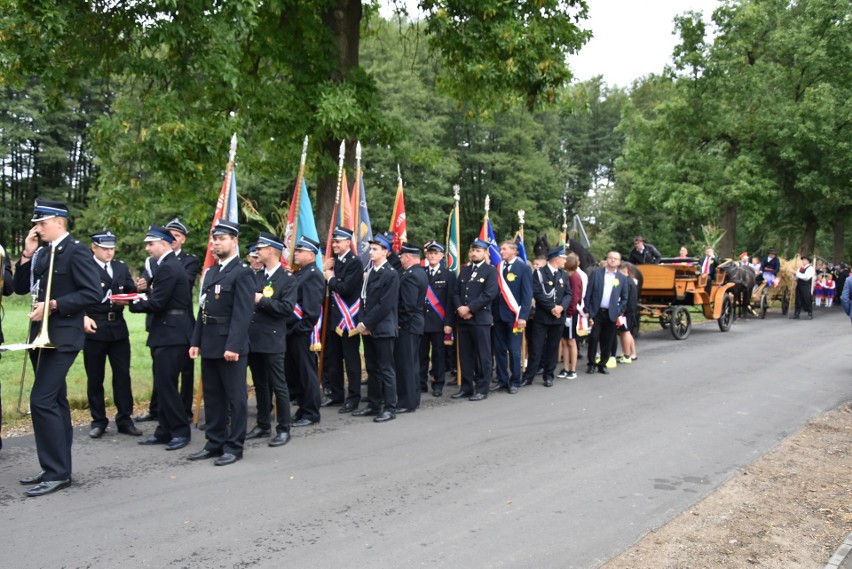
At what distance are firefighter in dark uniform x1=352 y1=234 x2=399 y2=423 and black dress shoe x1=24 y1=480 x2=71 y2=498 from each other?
348 centimetres

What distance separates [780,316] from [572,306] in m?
14.0

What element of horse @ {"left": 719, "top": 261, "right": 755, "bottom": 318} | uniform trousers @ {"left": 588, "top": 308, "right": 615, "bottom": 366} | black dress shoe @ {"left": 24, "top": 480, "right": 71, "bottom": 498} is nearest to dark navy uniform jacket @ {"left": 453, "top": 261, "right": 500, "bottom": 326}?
uniform trousers @ {"left": 588, "top": 308, "right": 615, "bottom": 366}

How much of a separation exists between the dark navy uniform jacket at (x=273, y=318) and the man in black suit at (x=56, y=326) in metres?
1.73

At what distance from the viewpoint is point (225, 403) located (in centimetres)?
700

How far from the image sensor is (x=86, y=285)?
19.8ft

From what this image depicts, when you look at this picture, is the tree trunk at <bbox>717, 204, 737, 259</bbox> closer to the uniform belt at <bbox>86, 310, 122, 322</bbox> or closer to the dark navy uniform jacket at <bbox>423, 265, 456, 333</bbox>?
the dark navy uniform jacket at <bbox>423, 265, 456, 333</bbox>

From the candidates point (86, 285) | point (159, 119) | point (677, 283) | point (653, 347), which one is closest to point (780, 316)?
point (677, 283)

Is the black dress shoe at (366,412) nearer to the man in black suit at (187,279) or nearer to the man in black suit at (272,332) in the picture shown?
the man in black suit at (272,332)

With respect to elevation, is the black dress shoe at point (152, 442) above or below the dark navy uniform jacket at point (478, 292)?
below

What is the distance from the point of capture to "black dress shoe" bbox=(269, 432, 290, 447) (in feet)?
24.3

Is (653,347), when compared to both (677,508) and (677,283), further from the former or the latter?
(677,508)

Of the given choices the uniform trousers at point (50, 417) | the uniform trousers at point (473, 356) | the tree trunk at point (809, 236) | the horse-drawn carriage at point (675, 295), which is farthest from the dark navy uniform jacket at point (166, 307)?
the tree trunk at point (809, 236)

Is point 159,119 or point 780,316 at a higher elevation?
point 159,119

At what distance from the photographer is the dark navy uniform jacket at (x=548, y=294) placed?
11.0m
